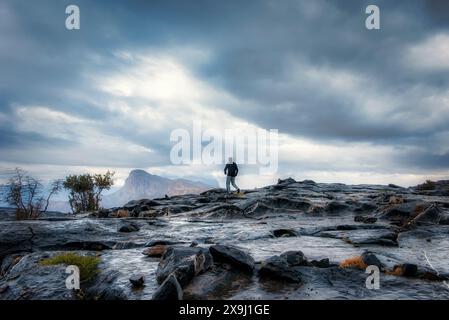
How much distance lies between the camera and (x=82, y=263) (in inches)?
430

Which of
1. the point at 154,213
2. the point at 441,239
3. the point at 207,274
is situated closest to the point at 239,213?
the point at 154,213

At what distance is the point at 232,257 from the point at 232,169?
2394cm

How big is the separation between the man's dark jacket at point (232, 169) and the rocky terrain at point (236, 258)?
11.2 m

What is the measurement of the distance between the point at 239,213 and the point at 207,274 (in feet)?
56.8

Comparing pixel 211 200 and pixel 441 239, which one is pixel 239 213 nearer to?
pixel 211 200

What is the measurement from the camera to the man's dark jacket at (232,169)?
33.8 m

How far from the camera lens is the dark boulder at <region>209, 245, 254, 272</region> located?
9.87 m

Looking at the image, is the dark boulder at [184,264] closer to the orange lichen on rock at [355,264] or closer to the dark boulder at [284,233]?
the orange lichen on rock at [355,264]

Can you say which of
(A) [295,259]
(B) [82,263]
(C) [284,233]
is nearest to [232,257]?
(A) [295,259]

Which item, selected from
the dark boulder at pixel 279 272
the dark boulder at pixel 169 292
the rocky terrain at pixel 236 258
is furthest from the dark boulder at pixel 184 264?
the dark boulder at pixel 279 272

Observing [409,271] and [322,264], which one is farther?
[322,264]

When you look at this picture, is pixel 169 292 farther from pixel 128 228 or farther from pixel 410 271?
pixel 128 228

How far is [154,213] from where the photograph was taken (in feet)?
96.8

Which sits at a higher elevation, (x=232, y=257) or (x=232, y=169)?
(x=232, y=169)
